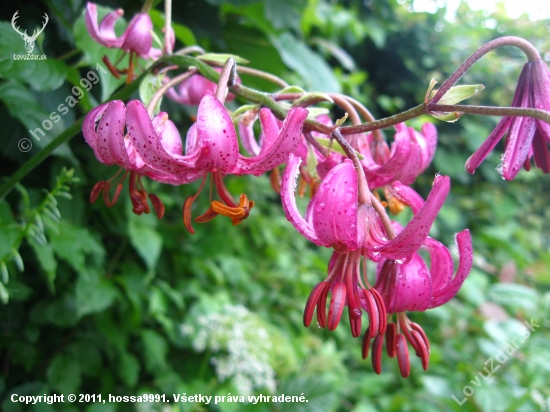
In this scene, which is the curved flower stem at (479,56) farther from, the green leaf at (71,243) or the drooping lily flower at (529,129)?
the green leaf at (71,243)

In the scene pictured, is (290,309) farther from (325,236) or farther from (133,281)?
(325,236)

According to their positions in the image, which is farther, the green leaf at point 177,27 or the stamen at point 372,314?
the green leaf at point 177,27

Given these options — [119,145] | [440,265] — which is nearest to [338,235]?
[440,265]

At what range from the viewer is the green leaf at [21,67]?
25.8 inches

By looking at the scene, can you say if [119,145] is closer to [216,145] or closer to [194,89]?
[216,145]

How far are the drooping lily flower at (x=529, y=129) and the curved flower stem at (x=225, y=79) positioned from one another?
12.3 inches

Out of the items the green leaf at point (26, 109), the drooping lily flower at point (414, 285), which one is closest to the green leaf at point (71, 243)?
the green leaf at point (26, 109)

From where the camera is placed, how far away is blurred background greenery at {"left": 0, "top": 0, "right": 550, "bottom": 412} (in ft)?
2.84

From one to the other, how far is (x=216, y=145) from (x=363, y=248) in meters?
0.20

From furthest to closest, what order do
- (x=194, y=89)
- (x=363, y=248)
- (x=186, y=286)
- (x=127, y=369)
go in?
(x=186, y=286)
(x=127, y=369)
(x=194, y=89)
(x=363, y=248)

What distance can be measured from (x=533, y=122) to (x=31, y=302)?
1.20m

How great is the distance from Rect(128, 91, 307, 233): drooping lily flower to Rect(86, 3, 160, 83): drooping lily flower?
0.23m

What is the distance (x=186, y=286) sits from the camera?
4.90ft

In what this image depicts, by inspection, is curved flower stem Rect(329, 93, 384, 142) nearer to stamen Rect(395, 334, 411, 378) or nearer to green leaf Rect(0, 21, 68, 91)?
stamen Rect(395, 334, 411, 378)
